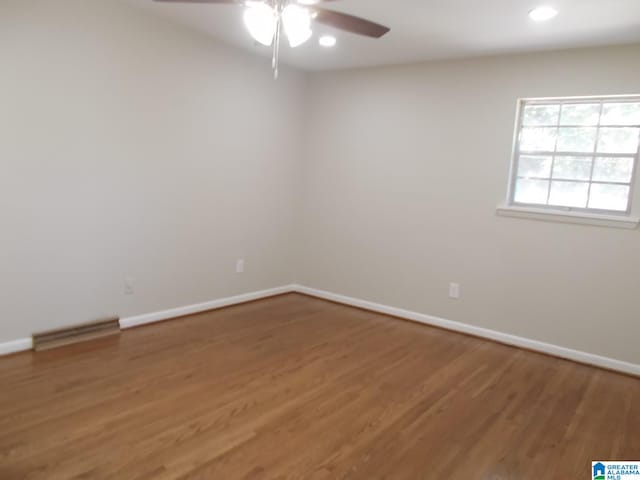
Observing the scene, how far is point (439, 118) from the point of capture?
4203 millimetres

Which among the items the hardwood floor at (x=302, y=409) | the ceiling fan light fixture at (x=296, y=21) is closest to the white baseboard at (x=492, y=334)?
the hardwood floor at (x=302, y=409)

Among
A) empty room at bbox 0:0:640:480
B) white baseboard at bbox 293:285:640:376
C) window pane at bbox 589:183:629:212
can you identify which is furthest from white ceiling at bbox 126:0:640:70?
white baseboard at bbox 293:285:640:376

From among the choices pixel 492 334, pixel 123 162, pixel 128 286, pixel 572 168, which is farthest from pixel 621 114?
pixel 128 286

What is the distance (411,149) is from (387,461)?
3.04m

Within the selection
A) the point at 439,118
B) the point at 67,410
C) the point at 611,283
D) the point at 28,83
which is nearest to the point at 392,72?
the point at 439,118

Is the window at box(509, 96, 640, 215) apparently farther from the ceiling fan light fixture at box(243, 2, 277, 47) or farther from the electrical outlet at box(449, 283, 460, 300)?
the ceiling fan light fixture at box(243, 2, 277, 47)

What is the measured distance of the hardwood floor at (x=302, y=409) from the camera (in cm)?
208

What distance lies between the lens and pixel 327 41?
3758 millimetres

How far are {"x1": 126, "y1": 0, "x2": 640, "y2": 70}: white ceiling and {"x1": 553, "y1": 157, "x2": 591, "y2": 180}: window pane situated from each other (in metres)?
0.88

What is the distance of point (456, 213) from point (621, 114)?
147 cm

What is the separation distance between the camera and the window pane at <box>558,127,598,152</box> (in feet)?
11.8

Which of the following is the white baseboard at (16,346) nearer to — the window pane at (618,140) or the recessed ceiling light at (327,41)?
the recessed ceiling light at (327,41)

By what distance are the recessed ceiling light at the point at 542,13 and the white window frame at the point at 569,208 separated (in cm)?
89

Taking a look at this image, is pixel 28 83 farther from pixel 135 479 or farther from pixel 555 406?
pixel 555 406
